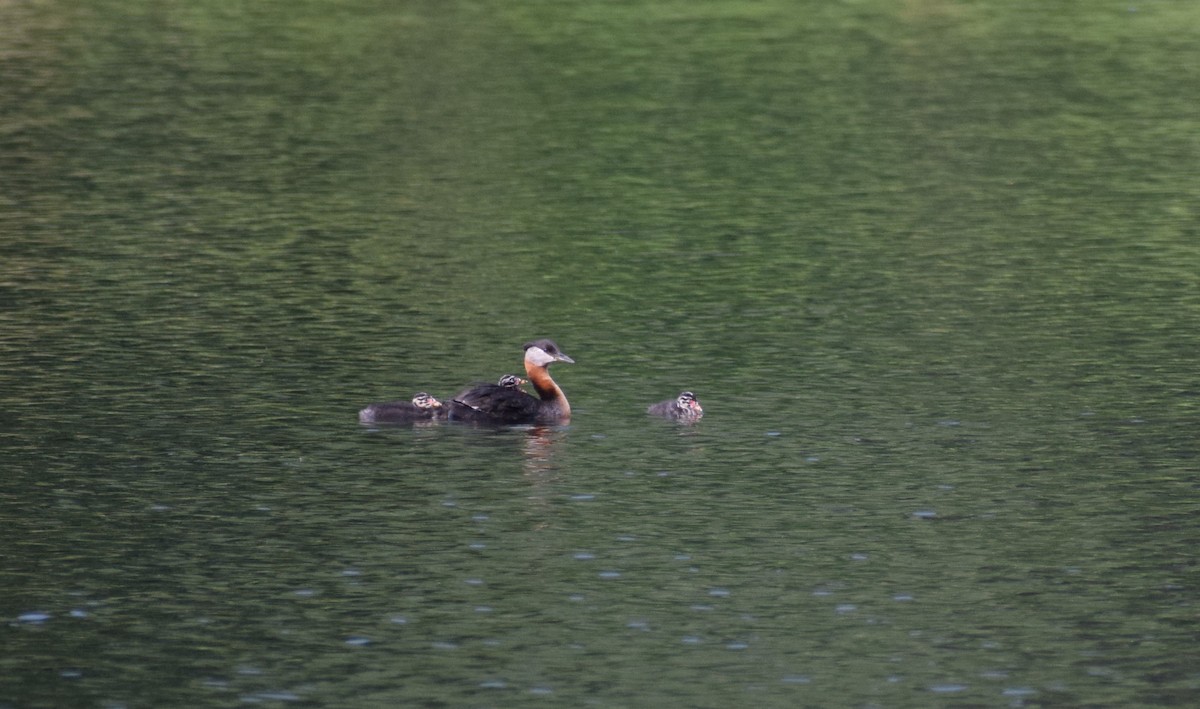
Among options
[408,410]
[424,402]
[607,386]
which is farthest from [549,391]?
[607,386]

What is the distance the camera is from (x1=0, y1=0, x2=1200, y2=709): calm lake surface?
1505cm

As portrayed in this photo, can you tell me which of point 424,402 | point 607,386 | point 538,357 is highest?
point 538,357

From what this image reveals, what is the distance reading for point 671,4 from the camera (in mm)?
60938

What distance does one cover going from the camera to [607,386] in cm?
2273

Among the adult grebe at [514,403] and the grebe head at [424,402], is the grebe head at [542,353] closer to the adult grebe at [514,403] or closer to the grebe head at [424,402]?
the adult grebe at [514,403]

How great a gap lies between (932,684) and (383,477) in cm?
669

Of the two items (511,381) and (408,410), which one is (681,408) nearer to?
(511,381)

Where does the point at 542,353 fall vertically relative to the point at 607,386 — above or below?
above

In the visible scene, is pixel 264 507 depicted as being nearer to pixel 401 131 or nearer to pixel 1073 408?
pixel 1073 408

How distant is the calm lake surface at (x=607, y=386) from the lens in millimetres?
15047

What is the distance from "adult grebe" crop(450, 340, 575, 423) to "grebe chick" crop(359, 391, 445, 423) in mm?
187

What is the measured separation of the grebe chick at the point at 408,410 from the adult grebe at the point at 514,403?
0.19 metres

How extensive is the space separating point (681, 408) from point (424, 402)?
2.46 metres

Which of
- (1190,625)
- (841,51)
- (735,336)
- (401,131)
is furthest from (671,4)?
(1190,625)
